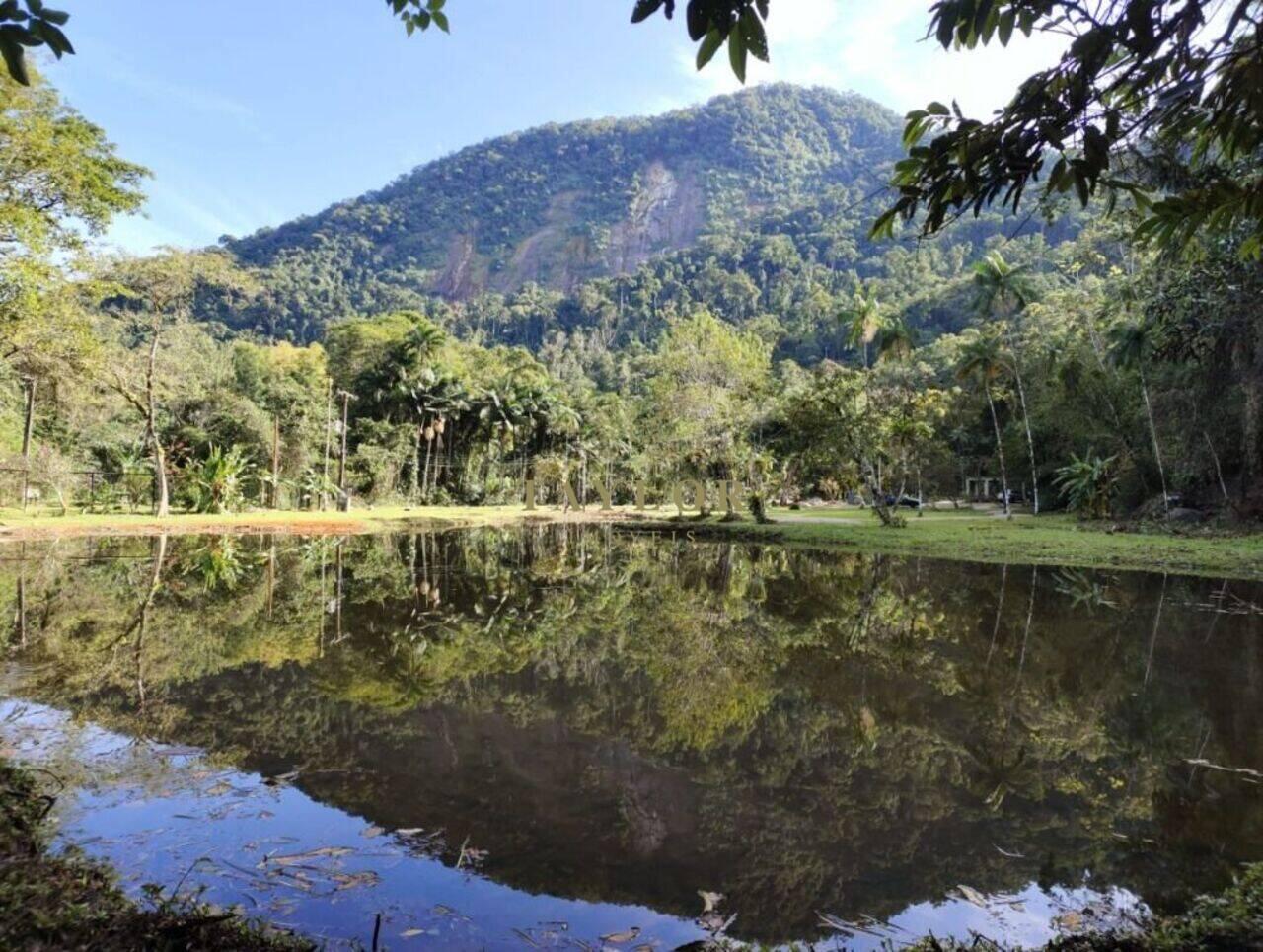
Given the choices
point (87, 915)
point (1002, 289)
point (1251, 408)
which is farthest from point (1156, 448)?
point (87, 915)

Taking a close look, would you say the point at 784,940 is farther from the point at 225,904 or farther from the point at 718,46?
the point at 718,46

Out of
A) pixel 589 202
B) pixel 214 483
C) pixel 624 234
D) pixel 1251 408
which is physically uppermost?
pixel 589 202

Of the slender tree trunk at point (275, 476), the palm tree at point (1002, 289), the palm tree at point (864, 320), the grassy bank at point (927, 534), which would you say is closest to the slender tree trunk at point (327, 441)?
the slender tree trunk at point (275, 476)

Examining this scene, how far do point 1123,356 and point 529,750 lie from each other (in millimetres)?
28853

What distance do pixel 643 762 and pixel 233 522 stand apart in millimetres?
25643

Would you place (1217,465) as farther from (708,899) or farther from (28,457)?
(28,457)

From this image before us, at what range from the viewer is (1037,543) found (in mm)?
20734

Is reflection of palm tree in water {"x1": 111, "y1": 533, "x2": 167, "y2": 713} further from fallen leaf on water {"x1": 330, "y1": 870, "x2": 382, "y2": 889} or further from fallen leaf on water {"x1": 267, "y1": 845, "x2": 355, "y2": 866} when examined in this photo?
fallen leaf on water {"x1": 330, "y1": 870, "x2": 382, "y2": 889}

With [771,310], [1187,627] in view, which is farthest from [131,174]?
[771,310]

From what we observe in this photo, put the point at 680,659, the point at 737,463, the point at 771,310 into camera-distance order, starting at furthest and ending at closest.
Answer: the point at 771,310 → the point at 737,463 → the point at 680,659

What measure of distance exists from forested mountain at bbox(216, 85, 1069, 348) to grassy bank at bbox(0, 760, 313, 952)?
85.4 meters

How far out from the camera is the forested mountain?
376ft

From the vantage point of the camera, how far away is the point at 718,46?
7.61 feet

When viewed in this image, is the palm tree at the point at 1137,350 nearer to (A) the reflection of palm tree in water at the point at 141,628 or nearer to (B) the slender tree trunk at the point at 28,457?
(A) the reflection of palm tree in water at the point at 141,628
